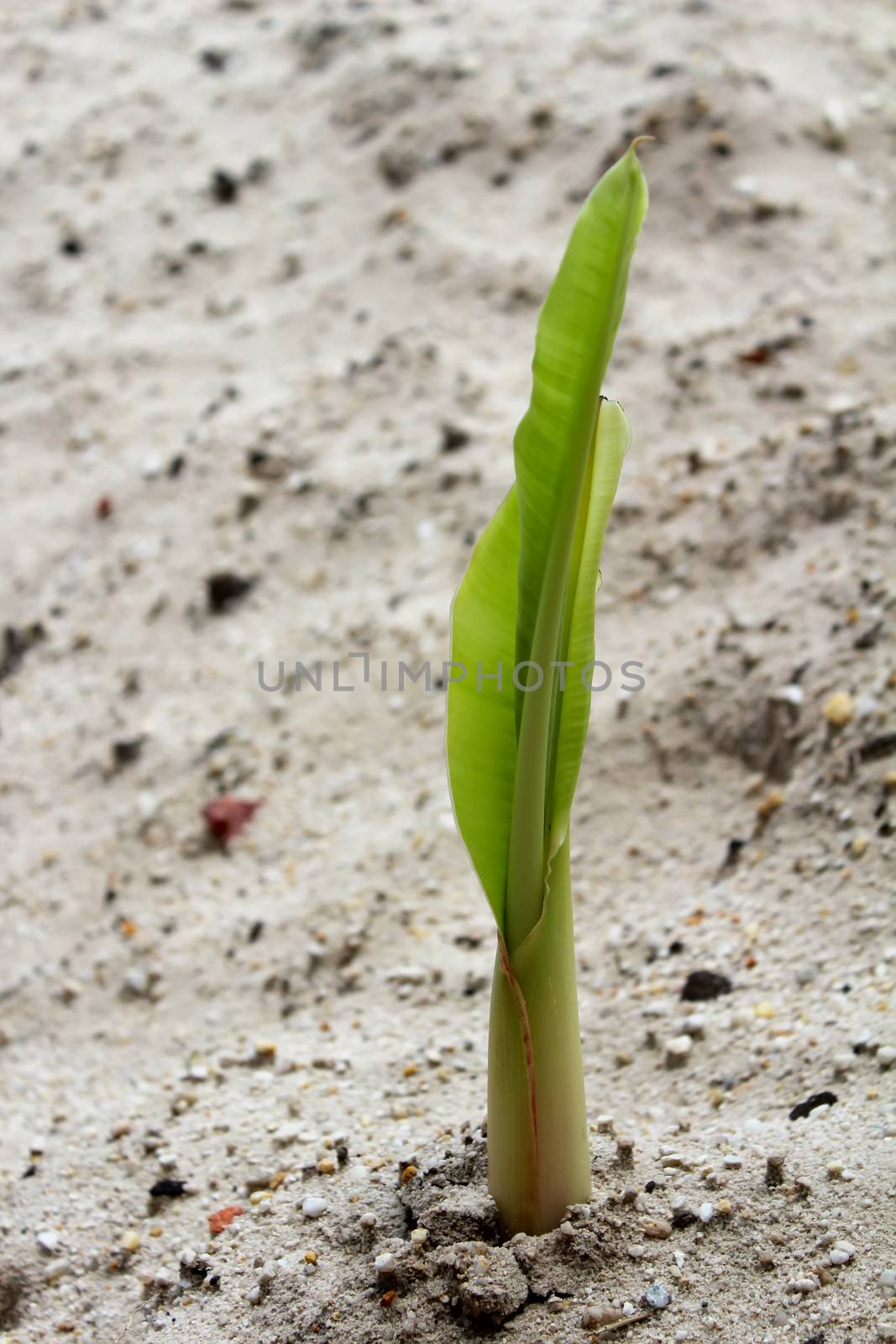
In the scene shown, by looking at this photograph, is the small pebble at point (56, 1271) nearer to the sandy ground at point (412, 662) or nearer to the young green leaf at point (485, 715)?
the sandy ground at point (412, 662)

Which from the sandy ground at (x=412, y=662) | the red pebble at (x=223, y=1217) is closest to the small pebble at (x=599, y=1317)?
the sandy ground at (x=412, y=662)

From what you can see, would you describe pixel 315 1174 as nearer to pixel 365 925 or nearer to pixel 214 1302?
pixel 214 1302

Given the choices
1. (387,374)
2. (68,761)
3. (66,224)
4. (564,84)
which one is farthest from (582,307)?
(66,224)

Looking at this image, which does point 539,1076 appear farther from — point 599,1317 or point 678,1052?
point 678,1052

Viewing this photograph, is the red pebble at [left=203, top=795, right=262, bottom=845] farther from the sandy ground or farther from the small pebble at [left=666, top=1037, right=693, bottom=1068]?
the small pebble at [left=666, top=1037, right=693, bottom=1068]

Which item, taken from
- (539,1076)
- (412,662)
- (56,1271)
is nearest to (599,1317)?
(539,1076)
